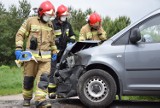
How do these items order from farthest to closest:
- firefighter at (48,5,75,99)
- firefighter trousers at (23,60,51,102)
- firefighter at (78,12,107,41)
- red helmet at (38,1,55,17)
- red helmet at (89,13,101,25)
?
firefighter at (78,12,107,41), red helmet at (89,13,101,25), firefighter at (48,5,75,99), red helmet at (38,1,55,17), firefighter trousers at (23,60,51,102)

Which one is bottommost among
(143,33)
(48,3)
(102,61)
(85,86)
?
(85,86)

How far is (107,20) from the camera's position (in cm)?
5144

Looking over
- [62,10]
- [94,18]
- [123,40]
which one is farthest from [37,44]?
[94,18]

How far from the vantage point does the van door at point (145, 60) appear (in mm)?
6668

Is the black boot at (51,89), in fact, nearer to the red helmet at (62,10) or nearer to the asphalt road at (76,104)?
the asphalt road at (76,104)

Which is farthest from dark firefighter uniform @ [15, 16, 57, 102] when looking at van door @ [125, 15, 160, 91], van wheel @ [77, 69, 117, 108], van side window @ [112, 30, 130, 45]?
van door @ [125, 15, 160, 91]

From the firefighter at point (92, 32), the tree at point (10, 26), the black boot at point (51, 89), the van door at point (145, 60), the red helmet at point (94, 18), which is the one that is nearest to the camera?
the van door at point (145, 60)

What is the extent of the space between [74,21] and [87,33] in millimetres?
45739

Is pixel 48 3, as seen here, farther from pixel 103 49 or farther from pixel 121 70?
pixel 121 70

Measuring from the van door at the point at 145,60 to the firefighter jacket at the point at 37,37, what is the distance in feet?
4.73

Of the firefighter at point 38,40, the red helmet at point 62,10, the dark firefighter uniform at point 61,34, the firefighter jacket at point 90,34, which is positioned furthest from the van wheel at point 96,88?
the firefighter jacket at point 90,34

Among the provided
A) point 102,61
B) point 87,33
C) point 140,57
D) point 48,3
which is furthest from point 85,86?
point 87,33

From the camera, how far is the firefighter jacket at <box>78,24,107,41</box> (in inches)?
357

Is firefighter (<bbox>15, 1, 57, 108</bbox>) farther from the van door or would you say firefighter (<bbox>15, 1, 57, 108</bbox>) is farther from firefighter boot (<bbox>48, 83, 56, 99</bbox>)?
the van door
